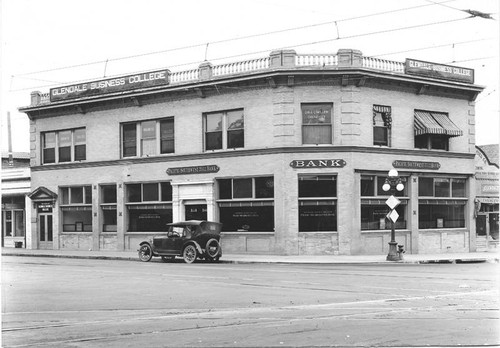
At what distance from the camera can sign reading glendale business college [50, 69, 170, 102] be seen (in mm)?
36469

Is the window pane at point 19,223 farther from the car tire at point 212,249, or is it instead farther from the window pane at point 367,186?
the window pane at point 367,186

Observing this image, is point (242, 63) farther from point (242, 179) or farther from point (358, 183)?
point (358, 183)

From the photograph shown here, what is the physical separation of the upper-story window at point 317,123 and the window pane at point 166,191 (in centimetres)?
813

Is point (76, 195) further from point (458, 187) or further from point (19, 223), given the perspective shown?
point (458, 187)

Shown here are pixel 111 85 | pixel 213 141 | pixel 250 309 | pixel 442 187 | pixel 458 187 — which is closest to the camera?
pixel 250 309

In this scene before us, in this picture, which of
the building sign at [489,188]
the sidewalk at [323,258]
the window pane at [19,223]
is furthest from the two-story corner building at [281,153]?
the window pane at [19,223]

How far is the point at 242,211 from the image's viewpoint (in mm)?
33938

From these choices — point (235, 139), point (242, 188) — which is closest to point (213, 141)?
point (235, 139)

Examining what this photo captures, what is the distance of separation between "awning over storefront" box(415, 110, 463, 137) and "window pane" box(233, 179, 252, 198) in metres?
8.81

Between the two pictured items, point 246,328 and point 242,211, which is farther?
point 242,211

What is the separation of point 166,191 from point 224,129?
491 centimetres

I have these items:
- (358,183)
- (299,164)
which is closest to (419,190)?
(358,183)

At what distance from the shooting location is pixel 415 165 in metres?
34.1

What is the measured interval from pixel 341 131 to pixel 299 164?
8.32ft
